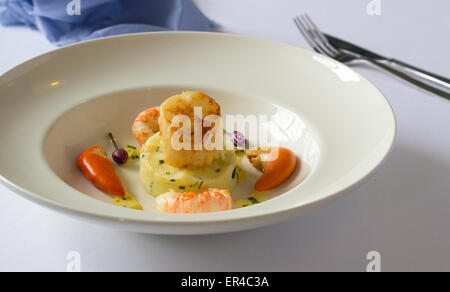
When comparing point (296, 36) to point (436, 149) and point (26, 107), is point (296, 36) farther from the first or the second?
point (26, 107)

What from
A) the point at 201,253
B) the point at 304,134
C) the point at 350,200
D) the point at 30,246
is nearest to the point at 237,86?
the point at 304,134

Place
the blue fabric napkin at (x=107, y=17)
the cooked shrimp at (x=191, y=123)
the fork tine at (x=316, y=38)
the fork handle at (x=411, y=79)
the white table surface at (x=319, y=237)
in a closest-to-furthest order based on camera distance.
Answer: the white table surface at (x=319, y=237), the cooked shrimp at (x=191, y=123), the fork handle at (x=411, y=79), the fork tine at (x=316, y=38), the blue fabric napkin at (x=107, y=17)

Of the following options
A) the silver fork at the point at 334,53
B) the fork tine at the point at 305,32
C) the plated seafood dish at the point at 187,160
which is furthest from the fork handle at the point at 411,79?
the plated seafood dish at the point at 187,160

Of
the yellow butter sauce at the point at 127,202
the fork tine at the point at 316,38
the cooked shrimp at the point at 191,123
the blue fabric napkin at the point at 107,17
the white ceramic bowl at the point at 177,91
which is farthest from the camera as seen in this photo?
the blue fabric napkin at the point at 107,17

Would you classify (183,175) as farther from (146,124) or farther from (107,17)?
(107,17)

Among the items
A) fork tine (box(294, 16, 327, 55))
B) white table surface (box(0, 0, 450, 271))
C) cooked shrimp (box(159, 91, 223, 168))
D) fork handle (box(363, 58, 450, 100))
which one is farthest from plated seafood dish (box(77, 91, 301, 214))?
fork tine (box(294, 16, 327, 55))

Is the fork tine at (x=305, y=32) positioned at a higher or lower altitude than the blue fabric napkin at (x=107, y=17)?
lower

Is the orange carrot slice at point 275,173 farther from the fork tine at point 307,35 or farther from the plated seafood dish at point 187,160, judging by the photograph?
the fork tine at point 307,35
